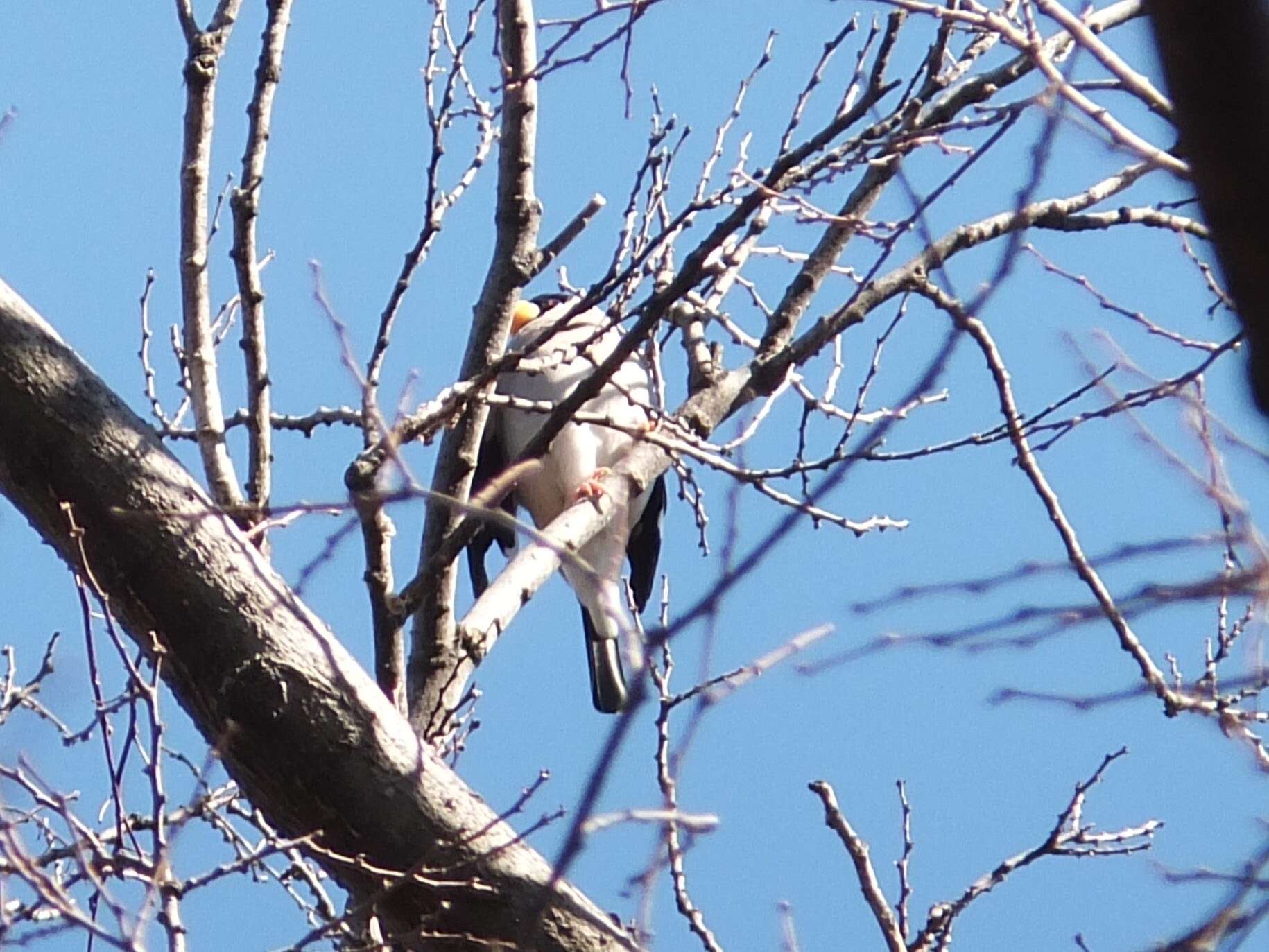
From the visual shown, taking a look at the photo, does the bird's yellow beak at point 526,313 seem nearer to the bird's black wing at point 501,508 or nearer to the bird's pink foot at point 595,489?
the bird's black wing at point 501,508

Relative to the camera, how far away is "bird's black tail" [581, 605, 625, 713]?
470 cm

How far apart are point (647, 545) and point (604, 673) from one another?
0.53m

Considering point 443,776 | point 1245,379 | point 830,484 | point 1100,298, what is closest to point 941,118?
point 1100,298

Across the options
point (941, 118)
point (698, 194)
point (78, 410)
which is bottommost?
point (78, 410)

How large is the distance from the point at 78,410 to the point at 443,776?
56 cm

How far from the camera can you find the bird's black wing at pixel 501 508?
14.4 feet

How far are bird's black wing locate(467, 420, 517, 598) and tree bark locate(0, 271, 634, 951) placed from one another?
2.56m

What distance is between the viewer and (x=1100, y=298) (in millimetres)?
2473

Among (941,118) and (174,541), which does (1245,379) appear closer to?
(174,541)

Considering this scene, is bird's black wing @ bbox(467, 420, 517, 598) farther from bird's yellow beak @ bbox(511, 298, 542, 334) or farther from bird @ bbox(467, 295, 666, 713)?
bird's yellow beak @ bbox(511, 298, 542, 334)

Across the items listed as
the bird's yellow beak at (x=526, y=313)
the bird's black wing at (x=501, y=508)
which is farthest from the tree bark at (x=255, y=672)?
the bird's yellow beak at (x=526, y=313)

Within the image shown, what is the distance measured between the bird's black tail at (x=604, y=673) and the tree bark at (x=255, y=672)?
3008 mm

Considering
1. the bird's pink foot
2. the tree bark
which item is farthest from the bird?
the tree bark

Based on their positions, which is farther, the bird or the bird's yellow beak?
the bird's yellow beak
